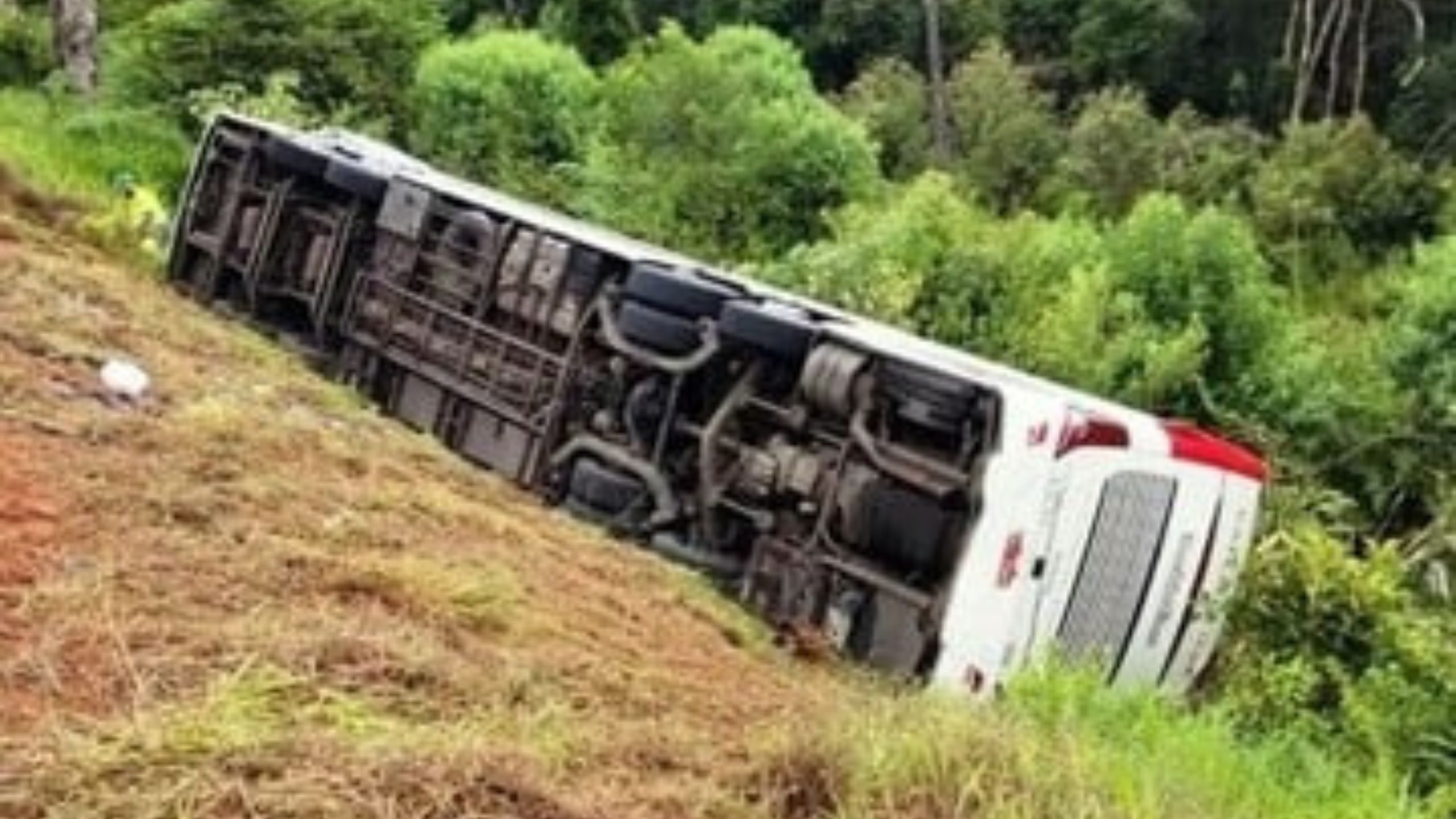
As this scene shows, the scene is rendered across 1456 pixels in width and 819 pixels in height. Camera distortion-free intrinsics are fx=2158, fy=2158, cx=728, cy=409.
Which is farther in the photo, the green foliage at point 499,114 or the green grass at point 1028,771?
the green foliage at point 499,114

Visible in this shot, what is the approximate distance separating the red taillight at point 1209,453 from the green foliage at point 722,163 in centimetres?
935

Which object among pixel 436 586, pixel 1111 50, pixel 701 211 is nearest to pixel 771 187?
pixel 701 211

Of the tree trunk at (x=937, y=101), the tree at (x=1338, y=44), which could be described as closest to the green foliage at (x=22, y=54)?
the tree trunk at (x=937, y=101)

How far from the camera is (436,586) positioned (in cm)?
575

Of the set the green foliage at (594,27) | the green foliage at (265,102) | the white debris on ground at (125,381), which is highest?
the green foliage at (594,27)

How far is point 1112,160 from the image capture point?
34031mm

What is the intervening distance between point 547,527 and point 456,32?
91.9ft

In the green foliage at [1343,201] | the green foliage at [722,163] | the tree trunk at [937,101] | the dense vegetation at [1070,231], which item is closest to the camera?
the dense vegetation at [1070,231]

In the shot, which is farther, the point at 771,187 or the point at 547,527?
the point at 771,187

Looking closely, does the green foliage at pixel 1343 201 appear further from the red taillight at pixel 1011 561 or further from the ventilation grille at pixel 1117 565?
the red taillight at pixel 1011 561

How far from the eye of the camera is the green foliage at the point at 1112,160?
33.5 metres

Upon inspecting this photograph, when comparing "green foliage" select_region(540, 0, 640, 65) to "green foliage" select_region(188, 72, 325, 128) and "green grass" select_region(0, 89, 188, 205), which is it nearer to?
"green foliage" select_region(188, 72, 325, 128)

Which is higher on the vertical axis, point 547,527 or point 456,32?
point 456,32

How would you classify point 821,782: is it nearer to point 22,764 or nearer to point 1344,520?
point 22,764
